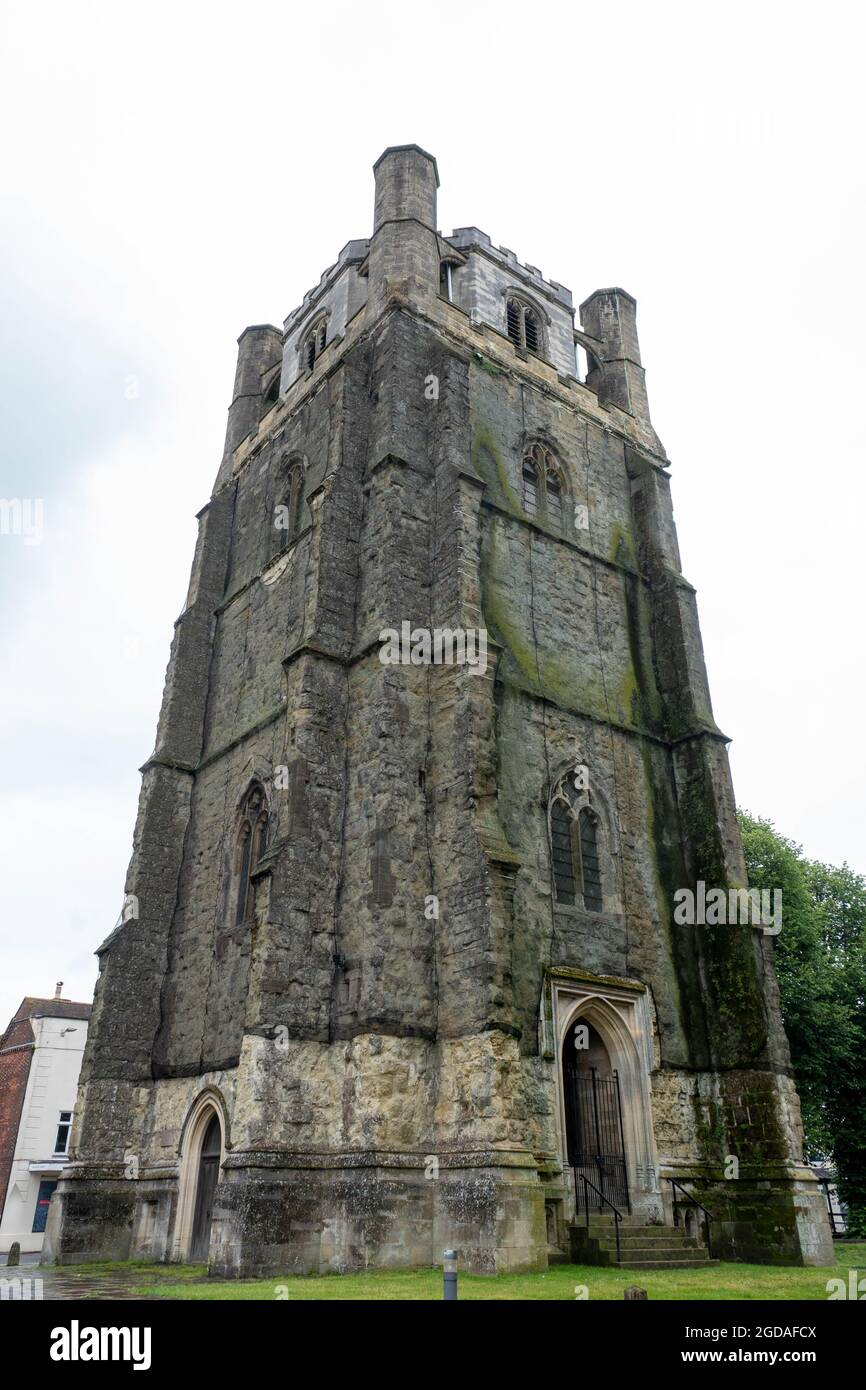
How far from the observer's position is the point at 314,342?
87.1ft

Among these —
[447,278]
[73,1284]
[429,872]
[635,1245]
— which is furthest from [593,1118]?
[447,278]

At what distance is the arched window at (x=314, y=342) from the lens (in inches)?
1025

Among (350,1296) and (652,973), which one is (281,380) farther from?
(350,1296)

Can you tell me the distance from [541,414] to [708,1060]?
45.6ft

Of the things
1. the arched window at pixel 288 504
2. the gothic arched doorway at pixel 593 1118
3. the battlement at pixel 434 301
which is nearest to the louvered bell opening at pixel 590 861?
the gothic arched doorway at pixel 593 1118

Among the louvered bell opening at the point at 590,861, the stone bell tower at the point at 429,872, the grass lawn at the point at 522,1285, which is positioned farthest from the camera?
the louvered bell opening at the point at 590,861

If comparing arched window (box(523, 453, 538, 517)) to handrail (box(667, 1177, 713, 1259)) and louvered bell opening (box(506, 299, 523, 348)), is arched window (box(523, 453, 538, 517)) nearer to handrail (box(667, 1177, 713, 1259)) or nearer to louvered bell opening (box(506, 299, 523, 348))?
louvered bell opening (box(506, 299, 523, 348))

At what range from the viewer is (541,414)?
22297mm

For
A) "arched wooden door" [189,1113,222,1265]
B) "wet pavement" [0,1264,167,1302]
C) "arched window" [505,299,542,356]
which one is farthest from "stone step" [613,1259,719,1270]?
"arched window" [505,299,542,356]

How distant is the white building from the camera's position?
1233 inches

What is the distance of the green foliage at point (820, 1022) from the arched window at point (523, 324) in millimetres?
14125

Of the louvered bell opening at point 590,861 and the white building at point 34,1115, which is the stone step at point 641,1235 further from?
the white building at point 34,1115

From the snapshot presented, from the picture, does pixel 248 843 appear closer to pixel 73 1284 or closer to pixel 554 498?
pixel 73 1284
